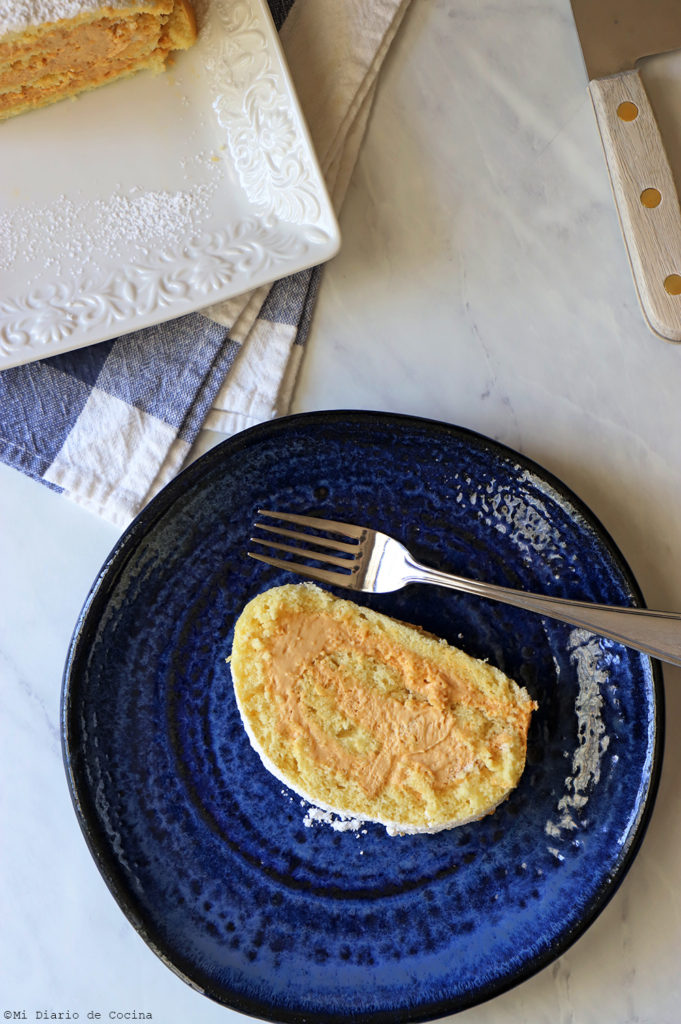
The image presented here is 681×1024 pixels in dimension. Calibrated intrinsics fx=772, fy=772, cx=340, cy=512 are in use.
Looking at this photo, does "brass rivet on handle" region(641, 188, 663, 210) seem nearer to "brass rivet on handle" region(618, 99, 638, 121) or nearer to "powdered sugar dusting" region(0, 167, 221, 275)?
"brass rivet on handle" region(618, 99, 638, 121)

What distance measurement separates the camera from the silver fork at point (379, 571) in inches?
57.2

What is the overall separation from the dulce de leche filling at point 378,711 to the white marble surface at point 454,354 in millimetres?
482

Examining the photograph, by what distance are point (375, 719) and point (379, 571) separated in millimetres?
290

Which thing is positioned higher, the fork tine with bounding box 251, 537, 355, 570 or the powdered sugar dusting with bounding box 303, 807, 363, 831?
the fork tine with bounding box 251, 537, 355, 570

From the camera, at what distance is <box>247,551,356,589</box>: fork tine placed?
1.57 meters

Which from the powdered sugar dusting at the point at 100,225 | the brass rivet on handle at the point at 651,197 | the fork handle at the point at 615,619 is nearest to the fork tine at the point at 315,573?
the fork handle at the point at 615,619

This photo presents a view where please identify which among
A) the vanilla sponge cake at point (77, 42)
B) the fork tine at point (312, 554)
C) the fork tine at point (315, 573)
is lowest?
the fork tine at point (315, 573)

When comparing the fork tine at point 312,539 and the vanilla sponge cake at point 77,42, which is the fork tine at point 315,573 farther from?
the vanilla sponge cake at point 77,42

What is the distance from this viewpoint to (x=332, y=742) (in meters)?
1.50

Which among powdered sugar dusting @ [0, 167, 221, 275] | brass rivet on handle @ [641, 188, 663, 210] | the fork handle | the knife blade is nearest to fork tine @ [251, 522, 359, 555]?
the fork handle

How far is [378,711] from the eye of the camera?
1.50 meters

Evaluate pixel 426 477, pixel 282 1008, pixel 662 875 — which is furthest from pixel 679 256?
pixel 282 1008

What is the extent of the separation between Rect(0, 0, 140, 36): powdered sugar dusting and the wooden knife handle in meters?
1.10

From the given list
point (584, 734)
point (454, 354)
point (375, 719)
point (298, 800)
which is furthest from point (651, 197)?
point (298, 800)
